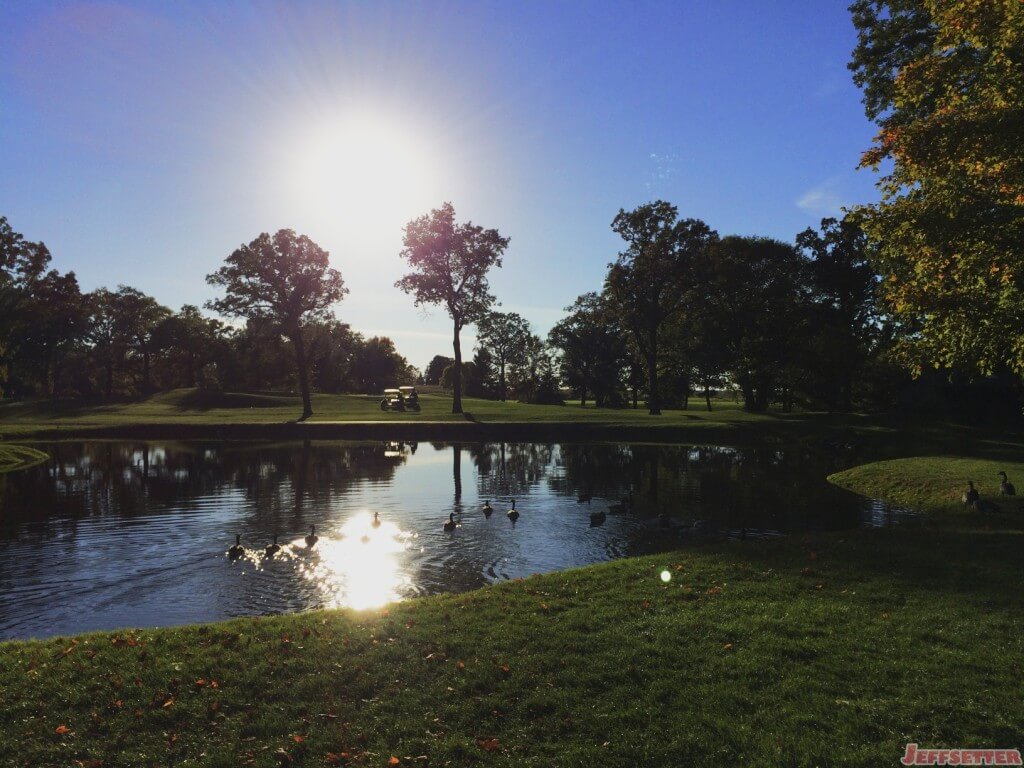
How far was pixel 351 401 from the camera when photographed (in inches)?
3420

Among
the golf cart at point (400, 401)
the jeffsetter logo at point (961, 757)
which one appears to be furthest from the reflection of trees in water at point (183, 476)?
the golf cart at point (400, 401)

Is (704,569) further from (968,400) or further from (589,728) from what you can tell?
(968,400)

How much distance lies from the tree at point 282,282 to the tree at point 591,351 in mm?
53295

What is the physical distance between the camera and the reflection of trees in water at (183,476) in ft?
84.0

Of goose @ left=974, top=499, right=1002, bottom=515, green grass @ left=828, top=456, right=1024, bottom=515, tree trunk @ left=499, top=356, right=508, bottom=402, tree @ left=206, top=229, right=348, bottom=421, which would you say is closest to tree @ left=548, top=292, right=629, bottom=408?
tree trunk @ left=499, top=356, right=508, bottom=402

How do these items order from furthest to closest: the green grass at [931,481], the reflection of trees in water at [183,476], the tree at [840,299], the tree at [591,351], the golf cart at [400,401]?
the tree at [591,351]
the golf cart at [400,401]
the tree at [840,299]
the reflection of trees in water at [183,476]
the green grass at [931,481]

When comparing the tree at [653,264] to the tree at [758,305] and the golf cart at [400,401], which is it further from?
the golf cart at [400,401]

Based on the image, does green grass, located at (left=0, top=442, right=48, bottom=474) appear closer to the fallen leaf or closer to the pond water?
the pond water

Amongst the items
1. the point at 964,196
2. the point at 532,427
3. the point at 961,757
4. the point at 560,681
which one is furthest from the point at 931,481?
the point at 532,427

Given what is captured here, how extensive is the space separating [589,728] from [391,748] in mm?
2091

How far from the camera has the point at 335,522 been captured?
2216cm

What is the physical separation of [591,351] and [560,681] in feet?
360

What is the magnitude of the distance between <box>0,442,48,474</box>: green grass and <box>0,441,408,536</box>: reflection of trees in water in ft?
3.61

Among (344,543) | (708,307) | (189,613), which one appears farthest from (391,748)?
(708,307)
